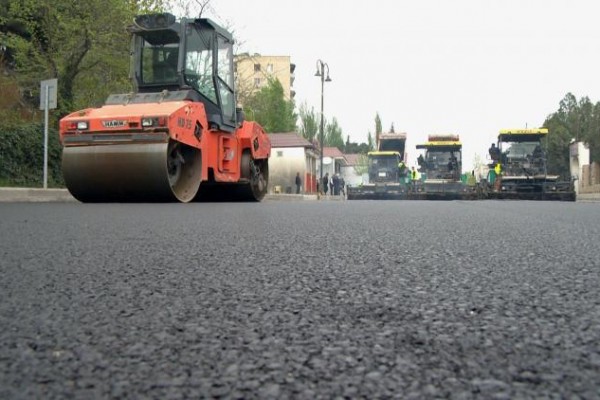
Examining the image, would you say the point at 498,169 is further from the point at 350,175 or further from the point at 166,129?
the point at 350,175

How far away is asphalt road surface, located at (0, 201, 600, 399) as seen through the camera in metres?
1.14

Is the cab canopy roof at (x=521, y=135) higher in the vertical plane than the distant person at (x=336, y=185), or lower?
higher

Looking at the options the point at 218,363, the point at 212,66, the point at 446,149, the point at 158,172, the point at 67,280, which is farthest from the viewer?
the point at 446,149

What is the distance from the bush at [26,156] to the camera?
1423cm

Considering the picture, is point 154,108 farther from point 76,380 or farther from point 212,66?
point 76,380

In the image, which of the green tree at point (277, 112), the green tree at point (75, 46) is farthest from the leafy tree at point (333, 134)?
the green tree at point (75, 46)

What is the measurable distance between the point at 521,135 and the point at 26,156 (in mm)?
17712

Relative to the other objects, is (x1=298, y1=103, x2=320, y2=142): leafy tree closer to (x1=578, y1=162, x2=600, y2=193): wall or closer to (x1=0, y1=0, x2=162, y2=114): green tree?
(x1=578, y1=162, x2=600, y2=193): wall

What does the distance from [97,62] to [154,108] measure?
350 inches

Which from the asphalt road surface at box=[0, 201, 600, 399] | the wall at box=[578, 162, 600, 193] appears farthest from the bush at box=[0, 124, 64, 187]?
the wall at box=[578, 162, 600, 193]

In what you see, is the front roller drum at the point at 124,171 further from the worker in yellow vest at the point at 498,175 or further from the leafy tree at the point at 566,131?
the leafy tree at the point at 566,131

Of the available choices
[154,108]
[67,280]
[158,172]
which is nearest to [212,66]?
[154,108]

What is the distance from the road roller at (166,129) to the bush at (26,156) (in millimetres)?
5259

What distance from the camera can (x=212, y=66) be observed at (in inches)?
419
